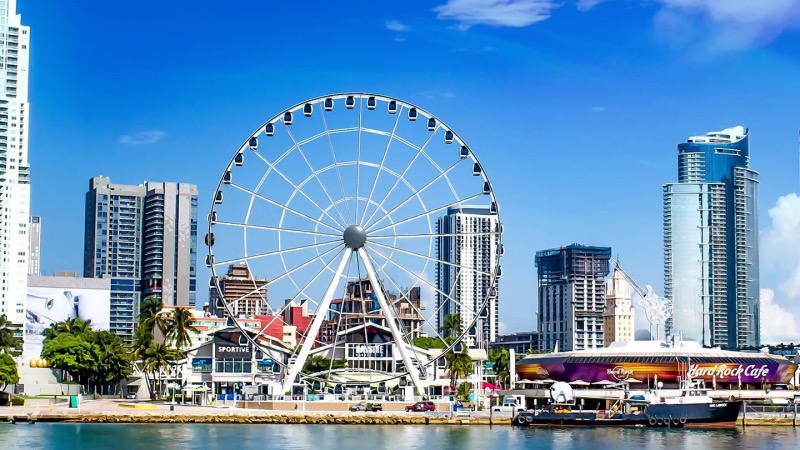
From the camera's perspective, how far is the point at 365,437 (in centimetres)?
8900

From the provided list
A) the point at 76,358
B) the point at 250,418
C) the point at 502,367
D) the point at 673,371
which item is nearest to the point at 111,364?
the point at 76,358

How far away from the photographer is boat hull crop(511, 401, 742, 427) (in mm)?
107312

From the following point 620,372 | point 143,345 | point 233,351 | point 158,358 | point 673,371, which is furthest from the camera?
point 233,351

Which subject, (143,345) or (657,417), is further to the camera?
(143,345)

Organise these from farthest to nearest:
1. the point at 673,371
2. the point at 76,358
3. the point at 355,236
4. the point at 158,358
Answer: the point at 76,358, the point at 158,358, the point at 673,371, the point at 355,236

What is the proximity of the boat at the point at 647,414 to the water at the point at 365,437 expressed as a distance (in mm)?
3197

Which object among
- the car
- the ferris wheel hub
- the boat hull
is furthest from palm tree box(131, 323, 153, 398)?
the boat hull

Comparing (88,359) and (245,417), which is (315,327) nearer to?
(245,417)

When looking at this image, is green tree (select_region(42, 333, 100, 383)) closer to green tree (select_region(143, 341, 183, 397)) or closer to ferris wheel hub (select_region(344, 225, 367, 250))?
green tree (select_region(143, 341, 183, 397))

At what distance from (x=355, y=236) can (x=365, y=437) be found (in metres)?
20.2

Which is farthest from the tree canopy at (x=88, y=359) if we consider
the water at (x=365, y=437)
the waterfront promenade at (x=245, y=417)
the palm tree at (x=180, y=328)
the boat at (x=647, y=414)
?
the boat at (x=647, y=414)

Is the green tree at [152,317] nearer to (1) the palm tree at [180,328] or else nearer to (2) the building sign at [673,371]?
(1) the palm tree at [180,328]

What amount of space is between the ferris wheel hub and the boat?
66.4 ft

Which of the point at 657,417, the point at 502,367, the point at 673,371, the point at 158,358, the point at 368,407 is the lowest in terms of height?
the point at 657,417
